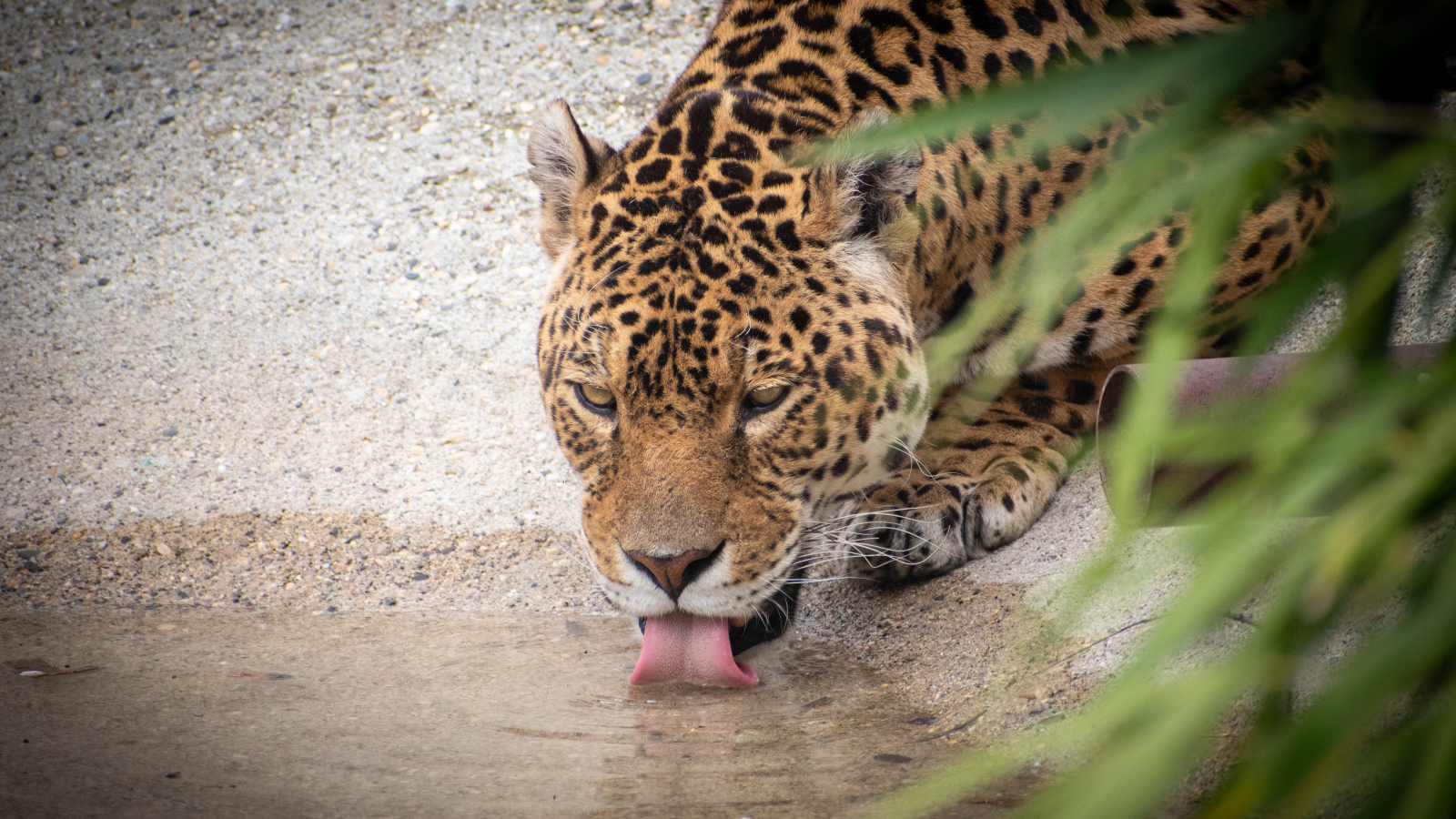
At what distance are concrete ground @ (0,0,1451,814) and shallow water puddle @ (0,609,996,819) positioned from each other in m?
0.07

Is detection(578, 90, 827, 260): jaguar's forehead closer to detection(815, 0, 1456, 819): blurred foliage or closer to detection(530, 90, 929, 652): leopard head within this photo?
detection(530, 90, 929, 652): leopard head

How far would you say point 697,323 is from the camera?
3.26m

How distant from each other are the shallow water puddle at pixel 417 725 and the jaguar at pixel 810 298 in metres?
0.33

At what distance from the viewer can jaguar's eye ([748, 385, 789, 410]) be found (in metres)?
3.34

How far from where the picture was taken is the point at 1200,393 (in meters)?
2.81

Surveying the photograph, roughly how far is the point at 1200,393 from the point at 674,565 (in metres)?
1.39

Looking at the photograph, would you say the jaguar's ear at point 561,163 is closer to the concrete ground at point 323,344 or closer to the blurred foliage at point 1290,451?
the concrete ground at point 323,344

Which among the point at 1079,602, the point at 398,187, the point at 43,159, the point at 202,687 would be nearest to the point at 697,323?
the point at 202,687

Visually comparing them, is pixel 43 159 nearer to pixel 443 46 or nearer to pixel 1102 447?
pixel 443 46

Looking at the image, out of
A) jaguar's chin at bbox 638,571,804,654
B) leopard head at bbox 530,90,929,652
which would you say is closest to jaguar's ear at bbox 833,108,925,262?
leopard head at bbox 530,90,929,652

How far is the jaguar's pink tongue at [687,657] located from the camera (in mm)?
3324

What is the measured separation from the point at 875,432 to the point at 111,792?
225 cm

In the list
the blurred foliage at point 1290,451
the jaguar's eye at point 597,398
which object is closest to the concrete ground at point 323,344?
the jaguar's eye at point 597,398

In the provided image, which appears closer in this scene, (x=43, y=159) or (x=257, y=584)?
(x=257, y=584)
